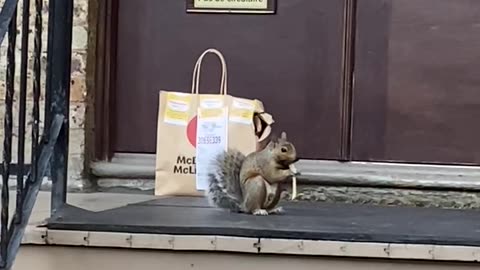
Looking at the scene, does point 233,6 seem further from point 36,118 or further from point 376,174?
point 36,118

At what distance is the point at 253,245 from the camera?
2.37m

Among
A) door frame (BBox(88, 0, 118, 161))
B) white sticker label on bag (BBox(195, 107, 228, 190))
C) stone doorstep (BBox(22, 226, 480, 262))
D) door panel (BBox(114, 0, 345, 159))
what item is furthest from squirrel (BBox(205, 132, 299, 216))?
door frame (BBox(88, 0, 118, 161))

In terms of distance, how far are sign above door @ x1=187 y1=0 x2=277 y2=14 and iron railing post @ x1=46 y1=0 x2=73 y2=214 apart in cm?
81

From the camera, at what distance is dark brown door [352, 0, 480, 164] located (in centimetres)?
329

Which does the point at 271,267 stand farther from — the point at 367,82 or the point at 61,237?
the point at 367,82

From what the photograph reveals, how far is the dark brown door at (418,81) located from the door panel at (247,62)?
0.11 meters

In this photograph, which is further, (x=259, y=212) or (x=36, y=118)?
(x=259, y=212)

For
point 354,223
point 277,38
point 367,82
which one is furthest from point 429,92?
point 354,223

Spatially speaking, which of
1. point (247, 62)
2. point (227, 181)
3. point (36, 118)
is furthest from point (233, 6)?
point (36, 118)

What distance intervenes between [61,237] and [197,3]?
4.22 ft

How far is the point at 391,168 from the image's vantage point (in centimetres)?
331

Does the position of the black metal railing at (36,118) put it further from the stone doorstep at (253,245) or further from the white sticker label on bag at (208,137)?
the white sticker label on bag at (208,137)

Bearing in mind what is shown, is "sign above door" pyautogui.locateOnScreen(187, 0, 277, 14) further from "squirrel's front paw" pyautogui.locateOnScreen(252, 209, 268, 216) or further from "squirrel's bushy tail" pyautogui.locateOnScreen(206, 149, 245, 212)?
"squirrel's front paw" pyautogui.locateOnScreen(252, 209, 268, 216)

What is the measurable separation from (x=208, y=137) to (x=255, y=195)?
1.40 feet
